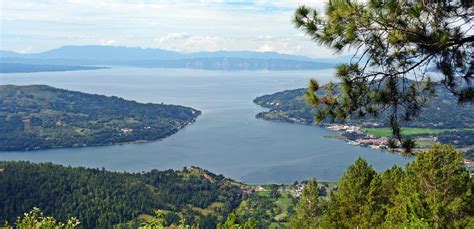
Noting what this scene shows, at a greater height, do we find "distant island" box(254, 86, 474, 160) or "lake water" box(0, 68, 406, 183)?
"distant island" box(254, 86, 474, 160)

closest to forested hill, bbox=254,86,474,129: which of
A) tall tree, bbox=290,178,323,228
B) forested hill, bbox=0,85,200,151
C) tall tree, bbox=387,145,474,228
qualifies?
forested hill, bbox=0,85,200,151

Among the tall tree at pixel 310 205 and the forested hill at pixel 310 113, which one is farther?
the forested hill at pixel 310 113

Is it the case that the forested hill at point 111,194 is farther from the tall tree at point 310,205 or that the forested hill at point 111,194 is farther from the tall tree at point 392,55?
the tall tree at point 392,55

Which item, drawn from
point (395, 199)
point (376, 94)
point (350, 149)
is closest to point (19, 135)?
point (350, 149)

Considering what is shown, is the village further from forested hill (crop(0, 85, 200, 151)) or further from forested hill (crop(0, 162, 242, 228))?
forested hill (crop(0, 85, 200, 151))

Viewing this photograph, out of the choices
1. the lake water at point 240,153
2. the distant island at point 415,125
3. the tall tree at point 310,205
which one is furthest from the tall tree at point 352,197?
the distant island at point 415,125

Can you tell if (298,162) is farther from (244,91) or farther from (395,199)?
(244,91)

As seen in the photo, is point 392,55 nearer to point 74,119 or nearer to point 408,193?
point 408,193
